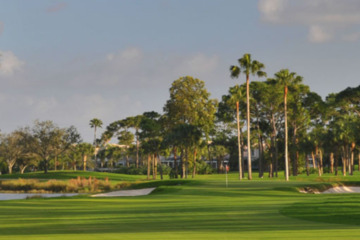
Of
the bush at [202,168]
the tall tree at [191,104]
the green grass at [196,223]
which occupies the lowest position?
the green grass at [196,223]

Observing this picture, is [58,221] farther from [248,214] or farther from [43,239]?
[248,214]

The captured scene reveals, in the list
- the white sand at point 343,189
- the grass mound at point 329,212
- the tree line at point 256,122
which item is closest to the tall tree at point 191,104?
the tree line at point 256,122

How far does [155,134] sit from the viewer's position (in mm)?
87438

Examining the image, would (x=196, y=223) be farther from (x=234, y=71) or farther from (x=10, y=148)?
(x=10, y=148)

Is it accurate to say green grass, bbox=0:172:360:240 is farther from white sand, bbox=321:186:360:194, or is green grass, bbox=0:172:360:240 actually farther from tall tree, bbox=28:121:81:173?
tall tree, bbox=28:121:81:173

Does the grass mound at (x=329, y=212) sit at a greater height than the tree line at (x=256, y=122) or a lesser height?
lesser

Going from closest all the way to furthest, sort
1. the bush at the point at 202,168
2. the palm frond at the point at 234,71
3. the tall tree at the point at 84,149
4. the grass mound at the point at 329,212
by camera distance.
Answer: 1. the grass mound at the point at 329,212
2. the palm frond at the point at 234,71
3. the bush at the point at 202,168
4. the tall tree at the point at 84,149

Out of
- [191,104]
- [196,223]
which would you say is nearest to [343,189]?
[196,223]

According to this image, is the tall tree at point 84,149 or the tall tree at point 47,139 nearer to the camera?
the tall tree at point 47,139

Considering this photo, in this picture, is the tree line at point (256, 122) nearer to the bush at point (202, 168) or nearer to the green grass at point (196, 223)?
the bush at point (202, 168)

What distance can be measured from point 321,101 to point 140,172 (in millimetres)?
41237

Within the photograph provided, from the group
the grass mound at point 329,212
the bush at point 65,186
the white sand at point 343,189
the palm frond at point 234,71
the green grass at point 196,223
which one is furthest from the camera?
the palm frond at point 234,71

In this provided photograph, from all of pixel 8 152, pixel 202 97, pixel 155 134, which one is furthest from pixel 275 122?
pixel 8 152

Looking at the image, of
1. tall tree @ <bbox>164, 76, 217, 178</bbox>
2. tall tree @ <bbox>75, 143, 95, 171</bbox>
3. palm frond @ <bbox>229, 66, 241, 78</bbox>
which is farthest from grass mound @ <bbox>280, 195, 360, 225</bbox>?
tall tree @ <bbox>75, 143, 95, 171</bbox>
